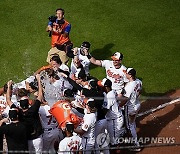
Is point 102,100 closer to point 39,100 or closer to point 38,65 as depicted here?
point 39,100

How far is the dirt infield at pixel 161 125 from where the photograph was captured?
8031 mm

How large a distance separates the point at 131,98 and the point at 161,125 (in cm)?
139

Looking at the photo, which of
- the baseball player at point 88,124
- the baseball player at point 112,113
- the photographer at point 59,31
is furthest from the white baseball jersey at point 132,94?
the photographer at point 59,31

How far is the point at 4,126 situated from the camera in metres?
6.14

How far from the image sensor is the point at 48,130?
7.06 meters

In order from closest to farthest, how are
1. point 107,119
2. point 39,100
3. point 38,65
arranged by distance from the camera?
point 39,100, point 107,119, point 38,65

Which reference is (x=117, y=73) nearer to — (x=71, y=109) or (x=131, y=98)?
(x=131, y=98)

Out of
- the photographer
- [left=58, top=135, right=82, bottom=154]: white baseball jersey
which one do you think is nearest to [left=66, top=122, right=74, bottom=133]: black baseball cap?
[left=58, top=135, right=82, bottom=154]: white baseball jersey

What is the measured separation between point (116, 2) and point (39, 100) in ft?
26.3

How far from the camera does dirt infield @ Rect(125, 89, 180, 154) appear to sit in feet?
26.3

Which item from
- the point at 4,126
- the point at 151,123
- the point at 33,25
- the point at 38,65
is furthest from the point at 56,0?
the point at 4,126

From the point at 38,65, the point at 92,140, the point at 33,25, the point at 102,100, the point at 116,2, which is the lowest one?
the point at 92,140

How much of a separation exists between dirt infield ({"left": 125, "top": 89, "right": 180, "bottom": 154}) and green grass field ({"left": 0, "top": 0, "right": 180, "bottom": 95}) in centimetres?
58

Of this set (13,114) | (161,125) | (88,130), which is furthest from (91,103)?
(161,125)
